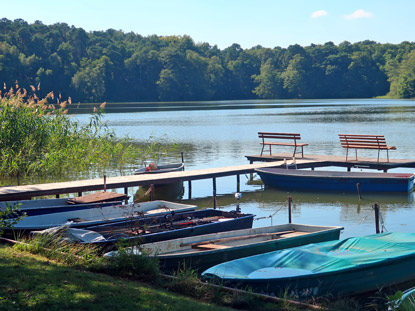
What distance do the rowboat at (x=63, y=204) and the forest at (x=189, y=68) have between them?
7704 cm

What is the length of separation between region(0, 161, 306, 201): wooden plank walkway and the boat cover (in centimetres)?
875

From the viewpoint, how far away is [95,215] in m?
13.9

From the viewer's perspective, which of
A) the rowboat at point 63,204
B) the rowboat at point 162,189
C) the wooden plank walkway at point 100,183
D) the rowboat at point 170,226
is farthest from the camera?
the rowboat at point 162,189

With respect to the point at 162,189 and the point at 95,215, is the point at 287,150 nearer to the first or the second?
the point at 162,189

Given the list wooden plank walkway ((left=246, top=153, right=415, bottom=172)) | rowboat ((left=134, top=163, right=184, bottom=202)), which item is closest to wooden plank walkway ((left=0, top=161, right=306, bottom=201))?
rowboat ((left=134, top=163, right=184, bottom=202))

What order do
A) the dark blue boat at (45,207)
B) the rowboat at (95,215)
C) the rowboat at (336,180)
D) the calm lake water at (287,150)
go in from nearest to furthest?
the rowboat at (95,215) < the dark blue boat at (45,207) < the calm lake water at (287,150) < the rowboat at (336,180)

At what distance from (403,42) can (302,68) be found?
104 ft

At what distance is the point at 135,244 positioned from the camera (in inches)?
395

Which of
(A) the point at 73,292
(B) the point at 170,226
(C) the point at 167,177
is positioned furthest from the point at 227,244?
(C) the point at 167,177

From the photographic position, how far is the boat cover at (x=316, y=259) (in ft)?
29.9

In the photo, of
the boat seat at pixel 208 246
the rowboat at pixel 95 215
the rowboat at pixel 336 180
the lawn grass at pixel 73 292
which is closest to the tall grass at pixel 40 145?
the rowboat at pixel 95 215

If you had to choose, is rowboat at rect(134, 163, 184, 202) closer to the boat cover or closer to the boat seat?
the boat seat

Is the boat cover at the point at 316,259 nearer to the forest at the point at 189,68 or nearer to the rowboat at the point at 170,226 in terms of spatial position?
the rowboat at the point at 170,226

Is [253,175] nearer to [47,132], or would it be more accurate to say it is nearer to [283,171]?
[283,171]
